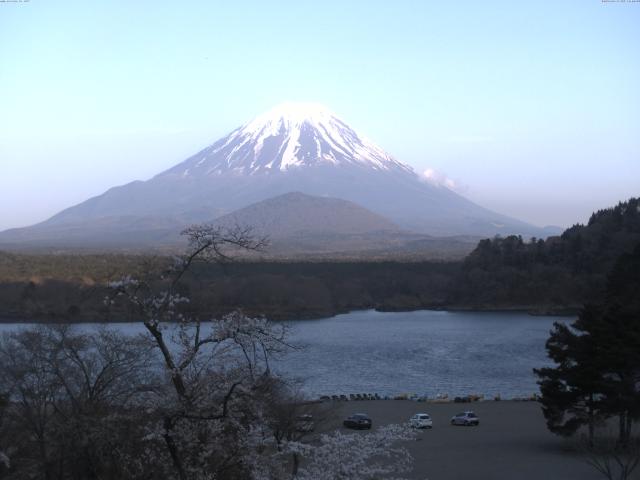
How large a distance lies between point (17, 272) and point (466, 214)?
70.8m

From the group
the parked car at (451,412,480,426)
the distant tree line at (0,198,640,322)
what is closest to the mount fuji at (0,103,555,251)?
the distant tree line at (0,198,640,322)

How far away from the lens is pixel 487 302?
1209 inches

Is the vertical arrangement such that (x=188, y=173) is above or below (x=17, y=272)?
above

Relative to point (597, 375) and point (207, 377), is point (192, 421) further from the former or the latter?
point (597, 375)

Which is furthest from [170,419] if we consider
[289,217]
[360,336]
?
[289,217]

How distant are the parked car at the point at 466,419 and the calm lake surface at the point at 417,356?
1.85 m

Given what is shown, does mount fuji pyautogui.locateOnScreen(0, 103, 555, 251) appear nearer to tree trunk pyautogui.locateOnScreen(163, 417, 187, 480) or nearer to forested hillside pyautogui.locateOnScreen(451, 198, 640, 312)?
forested hillside pyautogui.locateOnScreen(451, 198, 640, 312)

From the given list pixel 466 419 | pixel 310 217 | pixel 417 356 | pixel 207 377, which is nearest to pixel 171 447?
pixel 207 377

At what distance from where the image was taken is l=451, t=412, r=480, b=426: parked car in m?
9.94

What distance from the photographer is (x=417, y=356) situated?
56.1 feet

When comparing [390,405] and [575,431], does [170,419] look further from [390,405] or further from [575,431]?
[390,405]

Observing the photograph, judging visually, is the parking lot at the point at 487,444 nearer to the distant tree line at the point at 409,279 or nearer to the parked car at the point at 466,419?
the parked car at the point at 466,419

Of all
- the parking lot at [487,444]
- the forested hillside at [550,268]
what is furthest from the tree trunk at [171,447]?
the forested hillside at [550,268]

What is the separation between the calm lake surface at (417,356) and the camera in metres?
13.4
